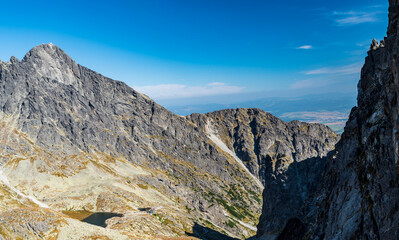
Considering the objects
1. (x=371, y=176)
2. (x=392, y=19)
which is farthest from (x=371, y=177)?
(x=392, y=19)

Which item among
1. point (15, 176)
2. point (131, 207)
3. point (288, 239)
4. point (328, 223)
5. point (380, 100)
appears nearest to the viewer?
point (380, 100)

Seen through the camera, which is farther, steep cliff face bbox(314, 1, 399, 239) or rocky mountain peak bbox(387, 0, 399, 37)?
rocky mountain peak bbox(387, 0, 399, 37)

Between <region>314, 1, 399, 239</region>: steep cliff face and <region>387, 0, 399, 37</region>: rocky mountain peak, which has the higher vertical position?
<region>387, 0, 399, 37</region>: rocky mountain peak

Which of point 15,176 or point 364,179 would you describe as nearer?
point 364,179

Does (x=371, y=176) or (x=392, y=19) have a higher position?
(x=392, y=19)

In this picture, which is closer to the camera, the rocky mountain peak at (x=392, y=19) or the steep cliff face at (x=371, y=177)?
the steep cliff face at (x=371, y=177)

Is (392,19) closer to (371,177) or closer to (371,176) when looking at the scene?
(371,176)

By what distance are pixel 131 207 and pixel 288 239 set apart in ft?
424

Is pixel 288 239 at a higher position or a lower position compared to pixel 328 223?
lower

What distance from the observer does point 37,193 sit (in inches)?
7121

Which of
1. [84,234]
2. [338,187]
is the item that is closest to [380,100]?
[338,187]

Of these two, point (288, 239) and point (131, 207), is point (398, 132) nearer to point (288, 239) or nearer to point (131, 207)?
point (288, 239)

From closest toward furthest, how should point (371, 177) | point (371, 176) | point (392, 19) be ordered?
point (371, 177) < point (371, 176) < point (392, 19)

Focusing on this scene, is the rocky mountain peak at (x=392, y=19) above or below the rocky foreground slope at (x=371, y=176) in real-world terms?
above
